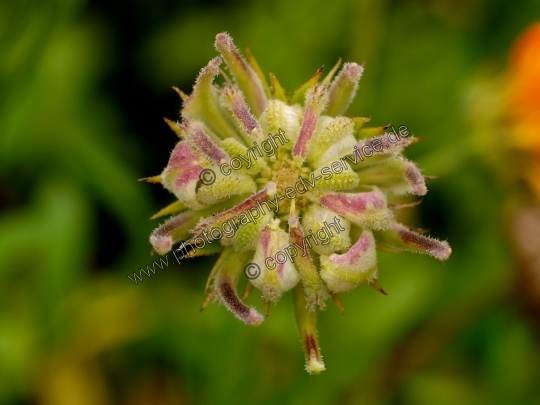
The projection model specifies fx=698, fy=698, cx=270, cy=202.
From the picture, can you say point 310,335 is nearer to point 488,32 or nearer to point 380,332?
point 380,332

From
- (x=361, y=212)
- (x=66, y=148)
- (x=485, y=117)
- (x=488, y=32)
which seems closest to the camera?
(x=361, y=212)

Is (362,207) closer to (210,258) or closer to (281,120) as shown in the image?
(281,120)

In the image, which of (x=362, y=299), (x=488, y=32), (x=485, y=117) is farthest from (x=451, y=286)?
(x=488, y=32)

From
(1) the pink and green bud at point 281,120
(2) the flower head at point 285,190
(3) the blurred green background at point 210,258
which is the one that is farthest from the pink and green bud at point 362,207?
(3) the blurred green background at point 210,258

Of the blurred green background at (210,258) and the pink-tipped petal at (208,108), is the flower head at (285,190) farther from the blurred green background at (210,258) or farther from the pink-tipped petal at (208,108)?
the blurred green background at (210,258)

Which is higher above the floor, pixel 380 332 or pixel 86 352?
pixel 86 352

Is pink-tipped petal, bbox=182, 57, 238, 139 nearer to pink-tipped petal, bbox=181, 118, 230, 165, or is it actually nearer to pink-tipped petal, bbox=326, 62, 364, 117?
pink-tipped petal, bbox=181, 118, 230, 165

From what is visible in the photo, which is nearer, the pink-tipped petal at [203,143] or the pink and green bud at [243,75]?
the pink-tipped petal at [203,143]

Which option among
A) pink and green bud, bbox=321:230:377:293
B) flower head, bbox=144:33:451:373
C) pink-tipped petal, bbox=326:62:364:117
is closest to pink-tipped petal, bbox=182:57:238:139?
flower head, bbox=144:33:451:373
